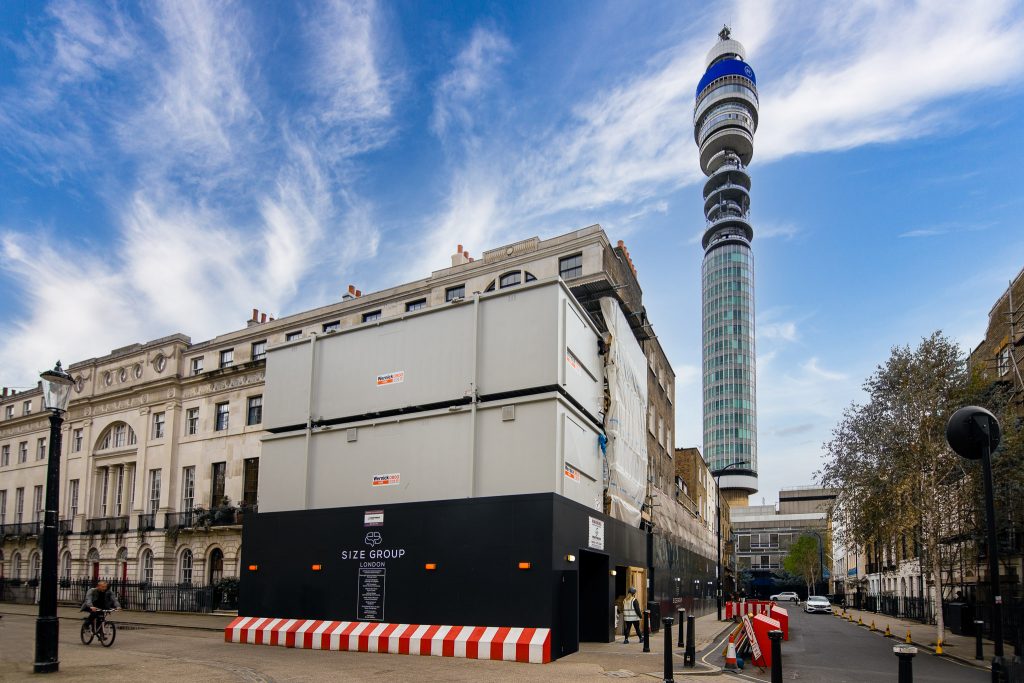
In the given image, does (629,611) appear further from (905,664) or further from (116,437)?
(116,437)

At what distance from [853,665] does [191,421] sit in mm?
35638

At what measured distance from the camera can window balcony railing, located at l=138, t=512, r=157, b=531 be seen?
132 feet

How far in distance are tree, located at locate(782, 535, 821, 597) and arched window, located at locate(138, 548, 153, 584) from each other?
81.2 m

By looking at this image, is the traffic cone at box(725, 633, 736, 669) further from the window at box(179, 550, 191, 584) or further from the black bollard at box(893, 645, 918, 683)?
the window at box(179, 550, 191, 584)

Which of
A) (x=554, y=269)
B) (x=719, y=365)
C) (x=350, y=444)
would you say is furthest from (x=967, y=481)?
(x=719, y=365)

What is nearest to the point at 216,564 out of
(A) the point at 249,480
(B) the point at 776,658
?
(A) the point at 249,480

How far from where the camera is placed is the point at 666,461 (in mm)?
37750

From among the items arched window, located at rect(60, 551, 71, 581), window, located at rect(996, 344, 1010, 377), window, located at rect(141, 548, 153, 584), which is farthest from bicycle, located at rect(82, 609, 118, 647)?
window, located at rect(996, 344, 1010, 377)

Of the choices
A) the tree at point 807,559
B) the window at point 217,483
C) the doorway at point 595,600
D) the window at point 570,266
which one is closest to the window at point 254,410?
the window at point 217,483

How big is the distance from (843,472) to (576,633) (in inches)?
549

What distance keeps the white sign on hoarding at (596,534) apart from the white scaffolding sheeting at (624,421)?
2.60 m

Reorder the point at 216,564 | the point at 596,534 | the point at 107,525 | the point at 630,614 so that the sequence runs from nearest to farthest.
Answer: the point at 596,534 → the point at 630,614 → the point at 216,564 → the point at 107,525

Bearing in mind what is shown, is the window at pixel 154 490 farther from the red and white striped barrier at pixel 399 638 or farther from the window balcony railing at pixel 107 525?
the red and white striped barrier at pixel 399 638

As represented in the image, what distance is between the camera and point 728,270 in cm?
14700
